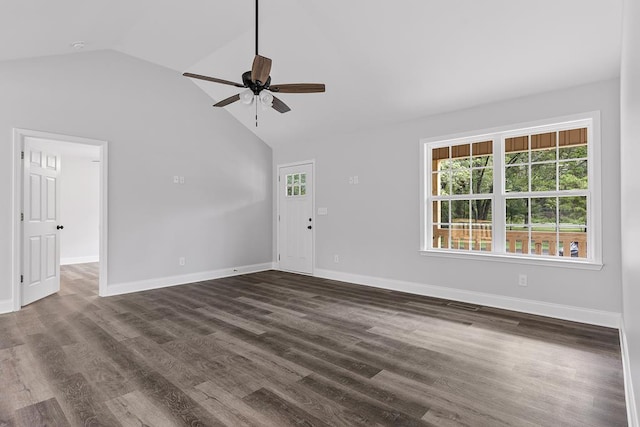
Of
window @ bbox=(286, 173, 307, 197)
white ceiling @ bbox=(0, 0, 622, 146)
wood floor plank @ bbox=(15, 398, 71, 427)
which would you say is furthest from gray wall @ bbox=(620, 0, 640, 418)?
window @ bbox=(286, 173, 307, 197)

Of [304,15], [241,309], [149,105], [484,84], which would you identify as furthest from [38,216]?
[484,84]

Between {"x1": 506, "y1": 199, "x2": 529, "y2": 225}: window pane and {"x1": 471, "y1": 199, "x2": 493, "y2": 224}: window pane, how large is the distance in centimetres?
22

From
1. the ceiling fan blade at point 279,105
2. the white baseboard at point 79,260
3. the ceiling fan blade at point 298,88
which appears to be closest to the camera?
the ceiling fan blade at point 298,88

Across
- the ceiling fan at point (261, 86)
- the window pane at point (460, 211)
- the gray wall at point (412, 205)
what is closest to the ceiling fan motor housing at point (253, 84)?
the ceiling fan at point (261, 86)

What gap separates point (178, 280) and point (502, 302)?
15.7ft

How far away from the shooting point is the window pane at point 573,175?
143 inches

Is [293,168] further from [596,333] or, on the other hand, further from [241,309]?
[596,333]

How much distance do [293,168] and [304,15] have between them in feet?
10.4

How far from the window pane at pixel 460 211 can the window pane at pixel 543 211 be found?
77 centimetres

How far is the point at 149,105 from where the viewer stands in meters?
5.16

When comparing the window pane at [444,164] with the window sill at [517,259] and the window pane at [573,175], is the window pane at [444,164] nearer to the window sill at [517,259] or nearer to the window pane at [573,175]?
the window sill at [517,259]

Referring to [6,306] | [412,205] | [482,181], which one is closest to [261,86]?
[412,205]

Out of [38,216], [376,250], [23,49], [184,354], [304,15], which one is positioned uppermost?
[304,15]

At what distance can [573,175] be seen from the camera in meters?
3.71
